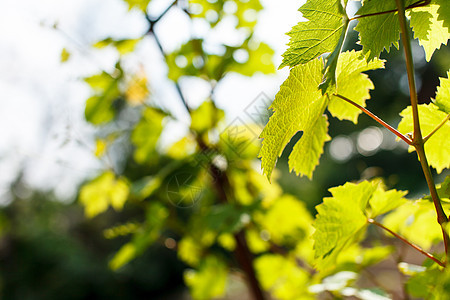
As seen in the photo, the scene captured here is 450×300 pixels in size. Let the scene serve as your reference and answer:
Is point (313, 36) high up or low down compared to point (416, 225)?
up

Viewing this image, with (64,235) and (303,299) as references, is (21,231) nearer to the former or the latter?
(64,235)

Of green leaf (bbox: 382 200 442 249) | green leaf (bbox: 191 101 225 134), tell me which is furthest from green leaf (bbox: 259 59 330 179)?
green leaf (bbox: 191 101 225 134)

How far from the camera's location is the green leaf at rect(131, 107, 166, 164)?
3.28 feet

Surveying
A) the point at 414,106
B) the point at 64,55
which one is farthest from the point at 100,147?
the point at 414,106

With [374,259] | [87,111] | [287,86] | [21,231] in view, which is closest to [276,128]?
[287,86]

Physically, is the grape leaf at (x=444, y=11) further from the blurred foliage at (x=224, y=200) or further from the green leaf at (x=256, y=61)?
the green leaf at (x=256, y=61)

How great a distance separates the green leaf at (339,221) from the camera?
43 centimetres

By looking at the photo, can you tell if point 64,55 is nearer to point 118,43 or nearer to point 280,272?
point 118,43

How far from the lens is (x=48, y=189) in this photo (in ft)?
24.0

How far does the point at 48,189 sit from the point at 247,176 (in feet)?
23.8

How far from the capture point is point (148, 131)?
3.28ft

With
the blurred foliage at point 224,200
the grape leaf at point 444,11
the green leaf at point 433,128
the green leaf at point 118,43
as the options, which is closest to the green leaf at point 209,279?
the blurred foliage at point 224,200

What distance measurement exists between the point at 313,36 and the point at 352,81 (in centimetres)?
12

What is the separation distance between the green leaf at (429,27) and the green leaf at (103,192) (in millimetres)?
952
